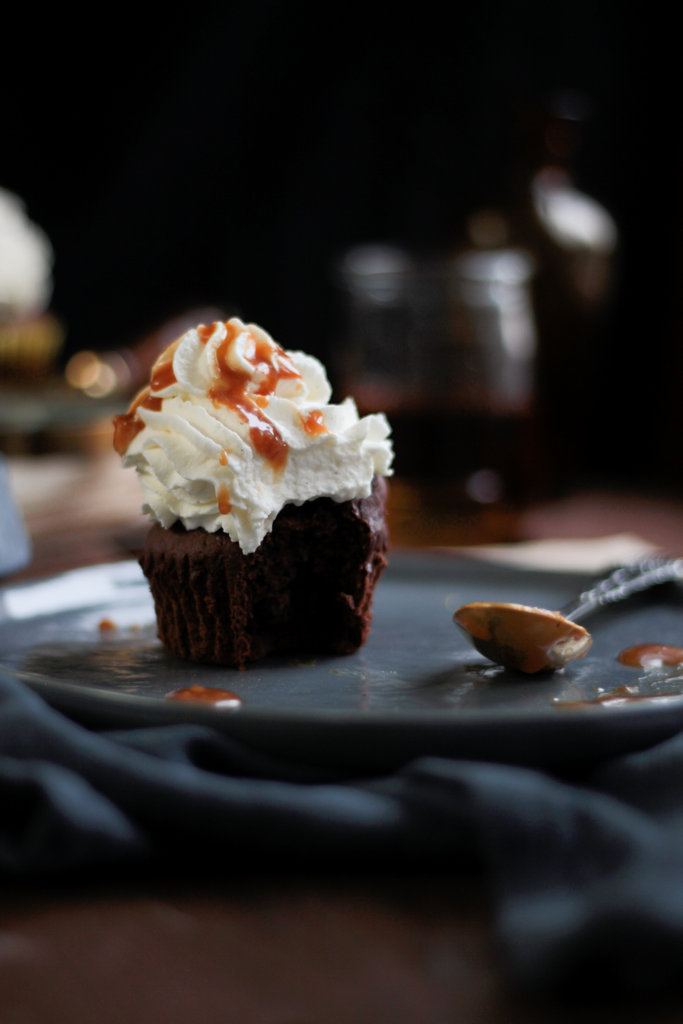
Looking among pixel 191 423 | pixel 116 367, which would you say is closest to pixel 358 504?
pixel 191 423

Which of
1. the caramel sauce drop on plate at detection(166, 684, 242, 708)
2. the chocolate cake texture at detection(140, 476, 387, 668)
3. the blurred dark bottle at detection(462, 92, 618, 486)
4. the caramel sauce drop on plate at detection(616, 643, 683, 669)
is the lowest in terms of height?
the caramel sauce drop on plate at detection(166, 684, 242, 708)

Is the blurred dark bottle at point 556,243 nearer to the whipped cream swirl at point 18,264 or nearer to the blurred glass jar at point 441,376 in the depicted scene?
the blurred glass jar at point 441,376

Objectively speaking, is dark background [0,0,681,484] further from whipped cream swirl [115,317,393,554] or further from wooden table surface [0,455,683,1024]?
wooden table surface [0,455,683,1024]

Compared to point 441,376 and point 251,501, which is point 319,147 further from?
point 251,501

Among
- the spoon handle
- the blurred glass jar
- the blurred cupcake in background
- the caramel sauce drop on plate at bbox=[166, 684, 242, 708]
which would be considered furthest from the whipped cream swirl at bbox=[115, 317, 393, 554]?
the blurred cupcake in background

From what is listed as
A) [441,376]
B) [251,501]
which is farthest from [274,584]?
[441,376]

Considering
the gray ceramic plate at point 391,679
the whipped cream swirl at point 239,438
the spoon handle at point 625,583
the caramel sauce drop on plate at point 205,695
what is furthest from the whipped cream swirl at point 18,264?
the caramel sauce drop on plate at point 205,695
